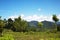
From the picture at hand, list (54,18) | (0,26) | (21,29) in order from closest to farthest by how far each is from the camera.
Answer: (0,26) < (54,18) < (21,29)

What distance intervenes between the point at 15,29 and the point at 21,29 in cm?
381

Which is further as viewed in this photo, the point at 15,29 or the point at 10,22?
the point at 10,22

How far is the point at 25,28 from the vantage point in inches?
2736

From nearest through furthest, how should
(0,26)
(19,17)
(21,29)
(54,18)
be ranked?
(0,26) → (54,18) → (21,29) → (19,17)

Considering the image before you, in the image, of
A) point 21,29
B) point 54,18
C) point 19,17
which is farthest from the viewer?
point 19,17

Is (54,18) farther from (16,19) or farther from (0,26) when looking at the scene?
(16,19)

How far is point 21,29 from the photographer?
69125 millimetres

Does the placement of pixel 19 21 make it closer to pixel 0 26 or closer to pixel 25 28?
pixel 25 28

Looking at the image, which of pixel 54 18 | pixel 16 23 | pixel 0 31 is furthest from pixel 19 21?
pixel 0 31

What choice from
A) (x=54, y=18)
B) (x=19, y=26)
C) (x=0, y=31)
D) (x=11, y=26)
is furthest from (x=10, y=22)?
(x=0, y=31)

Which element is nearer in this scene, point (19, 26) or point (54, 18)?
point (54, 18)

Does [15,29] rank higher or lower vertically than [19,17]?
lower

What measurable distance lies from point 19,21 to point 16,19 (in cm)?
305

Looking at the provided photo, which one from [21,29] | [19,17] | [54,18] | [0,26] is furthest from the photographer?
[19,17]
